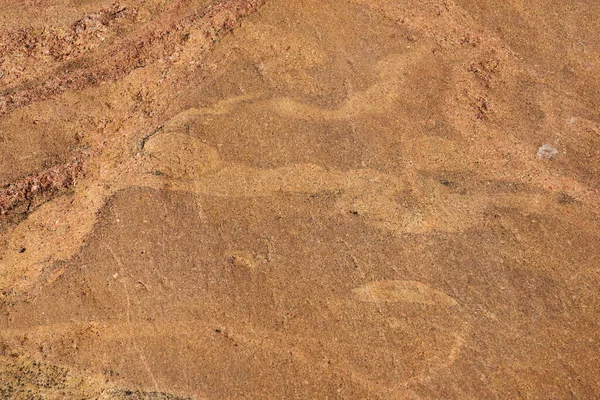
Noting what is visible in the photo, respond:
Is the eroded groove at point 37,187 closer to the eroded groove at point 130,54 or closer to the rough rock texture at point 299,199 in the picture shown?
the rough rock texture at point 299,199

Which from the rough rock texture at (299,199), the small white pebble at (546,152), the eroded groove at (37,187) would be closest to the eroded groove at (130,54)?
the rough rock texture at (299,199)

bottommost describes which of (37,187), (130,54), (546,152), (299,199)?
(37,187)

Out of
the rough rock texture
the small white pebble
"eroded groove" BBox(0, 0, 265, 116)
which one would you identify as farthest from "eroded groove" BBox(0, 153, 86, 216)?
the small white pebble

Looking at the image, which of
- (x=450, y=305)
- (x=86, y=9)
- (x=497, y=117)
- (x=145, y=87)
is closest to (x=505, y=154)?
(x=497, y=117)

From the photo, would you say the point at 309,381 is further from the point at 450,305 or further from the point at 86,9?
the point at 86,9

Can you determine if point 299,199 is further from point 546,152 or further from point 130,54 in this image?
point 130,54

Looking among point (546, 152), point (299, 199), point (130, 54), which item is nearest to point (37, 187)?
point (130, 54)
